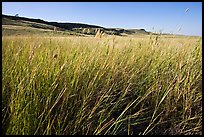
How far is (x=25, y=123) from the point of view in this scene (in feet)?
4.22

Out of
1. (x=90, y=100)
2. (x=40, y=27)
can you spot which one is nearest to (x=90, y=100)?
(x=90, y=100)

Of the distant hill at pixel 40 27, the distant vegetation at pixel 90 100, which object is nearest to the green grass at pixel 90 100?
the distant vegetation at pixel 90 100

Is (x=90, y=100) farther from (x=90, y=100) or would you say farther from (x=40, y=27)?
(x=40, y=27)

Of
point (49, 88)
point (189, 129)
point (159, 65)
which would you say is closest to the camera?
point (49, 88)

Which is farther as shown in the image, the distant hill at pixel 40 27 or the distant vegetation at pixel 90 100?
the distant hill at pixel 40 27

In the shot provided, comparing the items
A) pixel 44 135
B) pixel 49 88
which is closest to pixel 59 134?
pixel 44 135

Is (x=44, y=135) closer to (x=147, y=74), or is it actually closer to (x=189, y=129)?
(x=189, y=129)

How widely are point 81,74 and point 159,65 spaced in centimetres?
92

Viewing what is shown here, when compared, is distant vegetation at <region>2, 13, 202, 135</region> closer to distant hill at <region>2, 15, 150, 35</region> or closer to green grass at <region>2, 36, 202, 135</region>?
green grass at <region>2, 36, 202, 135</region>

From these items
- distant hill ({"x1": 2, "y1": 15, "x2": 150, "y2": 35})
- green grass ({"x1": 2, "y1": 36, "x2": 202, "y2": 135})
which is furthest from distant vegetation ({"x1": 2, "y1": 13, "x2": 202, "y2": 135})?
distant hill ({"x1": 2, "y1": 15, "x2": 150, "y2": 35})

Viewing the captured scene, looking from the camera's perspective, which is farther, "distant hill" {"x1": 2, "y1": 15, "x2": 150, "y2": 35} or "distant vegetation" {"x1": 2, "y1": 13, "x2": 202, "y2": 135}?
"distant hill" {"x1": 2, "y1": 15, "x2": 150, "y2": 35}

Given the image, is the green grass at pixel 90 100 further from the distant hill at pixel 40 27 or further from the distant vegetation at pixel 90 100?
the distant hill at pixel 40 27

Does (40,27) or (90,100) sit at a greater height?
(90,100)

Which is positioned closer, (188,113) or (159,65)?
(188,113)
